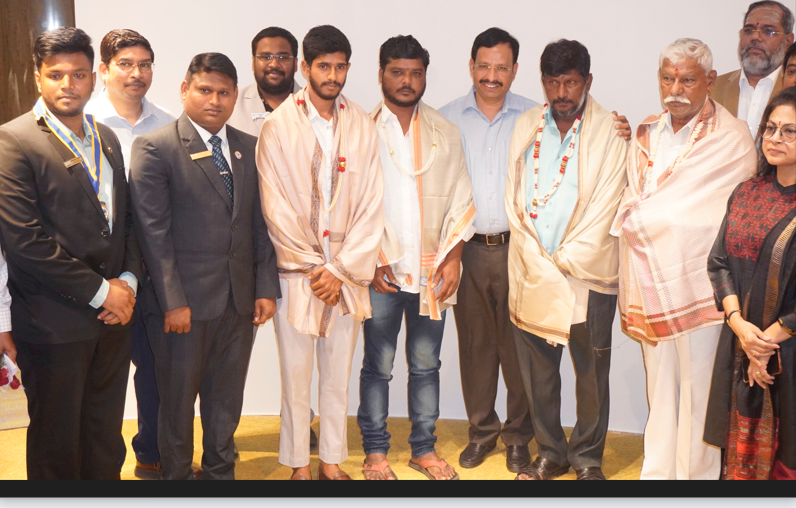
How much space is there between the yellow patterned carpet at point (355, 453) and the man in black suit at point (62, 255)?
76cm

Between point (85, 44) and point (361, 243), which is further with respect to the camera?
point (361, 243)

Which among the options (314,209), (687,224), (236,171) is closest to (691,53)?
(687,224)

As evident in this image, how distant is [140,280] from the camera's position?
2.96 metres

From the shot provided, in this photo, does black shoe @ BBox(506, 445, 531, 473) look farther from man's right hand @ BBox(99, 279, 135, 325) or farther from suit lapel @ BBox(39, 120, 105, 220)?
suit lapel @ BBox(39, 120, 105, 220)

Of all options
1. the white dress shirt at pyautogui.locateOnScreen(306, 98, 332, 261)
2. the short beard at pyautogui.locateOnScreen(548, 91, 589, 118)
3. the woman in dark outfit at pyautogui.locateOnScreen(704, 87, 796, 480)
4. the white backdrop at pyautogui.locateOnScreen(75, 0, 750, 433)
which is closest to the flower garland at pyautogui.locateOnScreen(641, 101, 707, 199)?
the woman in dark outfit at pyautogui.locateOnScreen(704, 87, 796, 480)

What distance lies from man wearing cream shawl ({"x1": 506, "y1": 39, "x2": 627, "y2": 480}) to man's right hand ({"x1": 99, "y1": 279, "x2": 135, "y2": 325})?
5.68ft

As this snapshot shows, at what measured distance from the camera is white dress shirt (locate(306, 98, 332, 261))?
3.12m

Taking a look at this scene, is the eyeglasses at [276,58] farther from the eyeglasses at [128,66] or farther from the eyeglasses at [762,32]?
the eyeglasses at [762,32]

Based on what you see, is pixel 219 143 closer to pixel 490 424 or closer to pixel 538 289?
pixel 538 289

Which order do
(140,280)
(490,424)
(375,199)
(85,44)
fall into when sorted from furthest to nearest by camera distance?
1. (490,424)
2. (375,199)
3. (140,280)
4. (85,44)

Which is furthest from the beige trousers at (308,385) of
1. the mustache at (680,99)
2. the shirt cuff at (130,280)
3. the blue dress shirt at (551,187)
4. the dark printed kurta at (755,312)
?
the mustache at (680,99)

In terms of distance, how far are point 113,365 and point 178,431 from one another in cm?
39

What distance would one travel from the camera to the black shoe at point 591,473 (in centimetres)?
325

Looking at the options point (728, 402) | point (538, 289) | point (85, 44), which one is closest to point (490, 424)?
point (538, 289)
